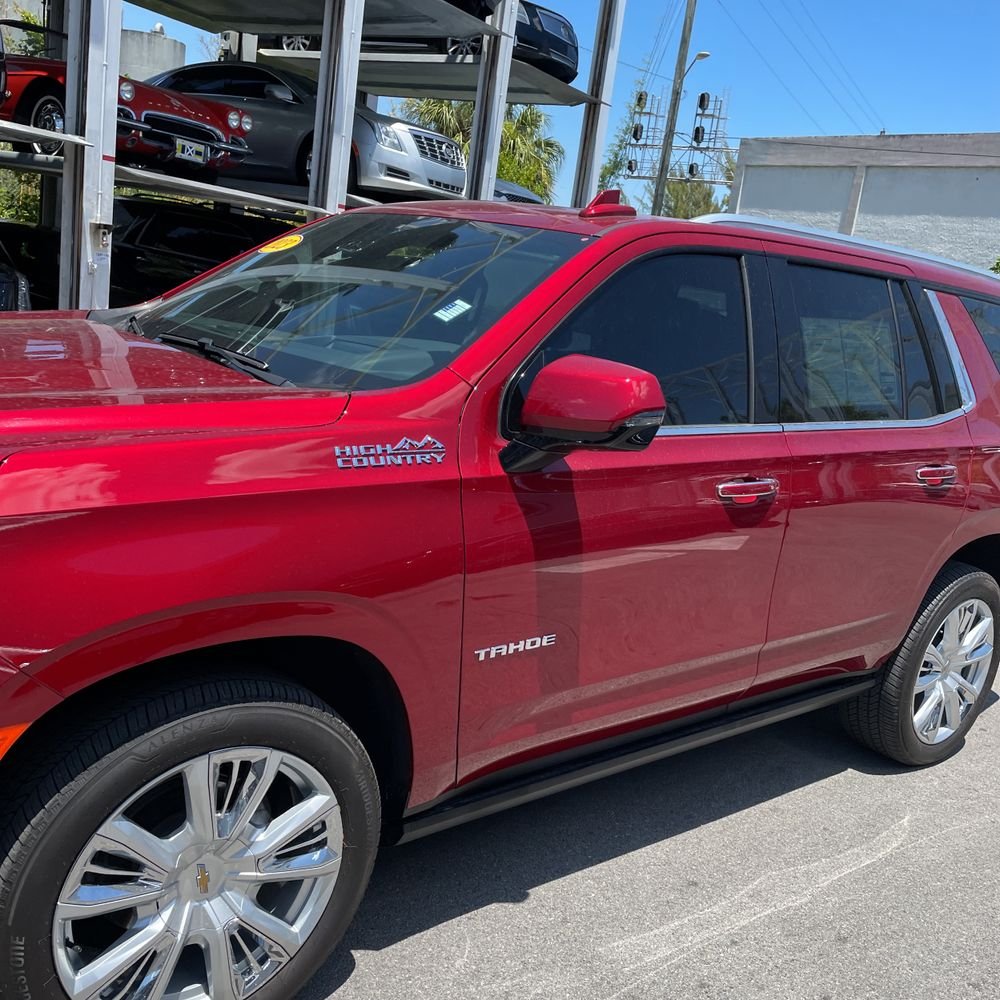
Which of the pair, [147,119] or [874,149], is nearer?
Result: [147,119]

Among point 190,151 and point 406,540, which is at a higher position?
point 190,151

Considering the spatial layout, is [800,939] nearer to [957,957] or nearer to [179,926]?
[957,957]

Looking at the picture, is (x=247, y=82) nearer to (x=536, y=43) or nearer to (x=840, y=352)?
(x=536, y=43)

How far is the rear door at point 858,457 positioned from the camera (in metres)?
3.36

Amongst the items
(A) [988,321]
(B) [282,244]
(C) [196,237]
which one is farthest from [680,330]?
(C) [196,237]

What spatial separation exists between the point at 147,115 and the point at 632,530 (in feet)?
22.3

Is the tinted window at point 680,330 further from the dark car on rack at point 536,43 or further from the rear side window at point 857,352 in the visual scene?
the dark car on rack at point 536,43

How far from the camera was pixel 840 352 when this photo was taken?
356 cm

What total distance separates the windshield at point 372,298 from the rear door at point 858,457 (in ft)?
3.20

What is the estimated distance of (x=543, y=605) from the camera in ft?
8.68

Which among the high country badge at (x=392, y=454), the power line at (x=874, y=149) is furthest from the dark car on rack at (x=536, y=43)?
the power line at (x=874, y=149)

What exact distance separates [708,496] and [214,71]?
9617mm

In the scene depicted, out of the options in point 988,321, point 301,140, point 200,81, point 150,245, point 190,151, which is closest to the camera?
point 988,321

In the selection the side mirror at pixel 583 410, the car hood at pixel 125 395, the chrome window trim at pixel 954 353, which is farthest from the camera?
the chrome window trim at pixel 954 353
